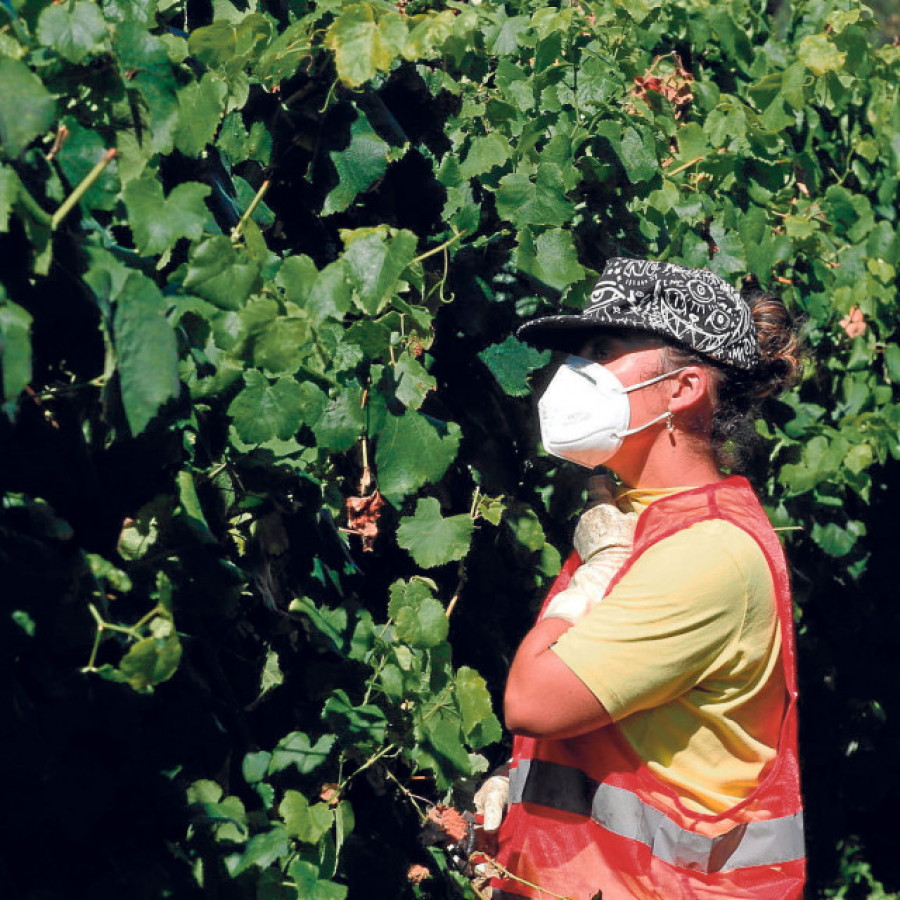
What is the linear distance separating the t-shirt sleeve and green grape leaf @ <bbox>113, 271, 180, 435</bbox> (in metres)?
0.76

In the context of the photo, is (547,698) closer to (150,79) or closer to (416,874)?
(416,874)

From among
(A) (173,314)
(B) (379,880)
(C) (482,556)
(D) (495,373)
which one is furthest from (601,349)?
(B) (379,880)

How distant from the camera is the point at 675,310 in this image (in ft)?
6.56

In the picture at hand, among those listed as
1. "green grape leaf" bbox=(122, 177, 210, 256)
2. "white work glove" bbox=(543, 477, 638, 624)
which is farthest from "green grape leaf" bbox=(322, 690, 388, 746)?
"green grape leaf" bbox=(122, 177, 210, 256)

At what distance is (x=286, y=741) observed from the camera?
6.31 feet

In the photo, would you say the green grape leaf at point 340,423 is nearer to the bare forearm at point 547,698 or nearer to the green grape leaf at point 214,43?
the bare forearm at point 547,698

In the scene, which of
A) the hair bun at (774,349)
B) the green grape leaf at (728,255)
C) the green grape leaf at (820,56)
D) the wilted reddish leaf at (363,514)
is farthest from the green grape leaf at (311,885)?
the green grape leaf at (820,56)

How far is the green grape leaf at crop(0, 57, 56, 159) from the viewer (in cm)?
127

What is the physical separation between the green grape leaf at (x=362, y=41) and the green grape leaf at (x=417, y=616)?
0.83 meters

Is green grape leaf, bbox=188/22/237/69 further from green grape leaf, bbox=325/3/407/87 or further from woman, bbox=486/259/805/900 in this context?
woman, bbox=486/259/805/900

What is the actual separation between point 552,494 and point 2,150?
1606 millimetres

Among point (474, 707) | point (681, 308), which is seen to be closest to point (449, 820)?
point (474, 707)

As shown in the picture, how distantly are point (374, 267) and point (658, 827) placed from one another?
99 centimetres

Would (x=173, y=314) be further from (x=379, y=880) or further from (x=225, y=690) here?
(x=379, y=880)
